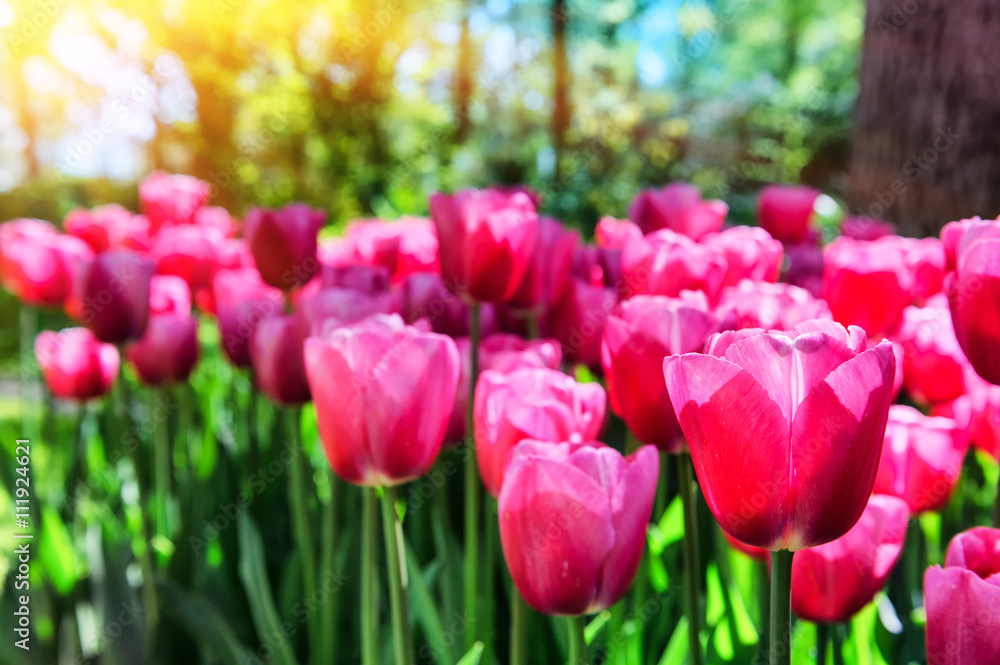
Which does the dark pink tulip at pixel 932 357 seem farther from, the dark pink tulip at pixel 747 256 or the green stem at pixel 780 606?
the green stem at pixel 780 606

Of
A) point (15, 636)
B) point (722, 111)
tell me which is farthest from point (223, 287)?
point (722, 111)

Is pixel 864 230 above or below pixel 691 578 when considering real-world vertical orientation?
above

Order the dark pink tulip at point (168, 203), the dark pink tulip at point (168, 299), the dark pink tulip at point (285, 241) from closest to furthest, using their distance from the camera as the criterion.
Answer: the dark pink tulip at point (285, 241), the dark pink tulip at point (168, 299), the dark pink tulip at point (168, 203)

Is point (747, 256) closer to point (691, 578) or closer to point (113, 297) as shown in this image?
point (691, 578)

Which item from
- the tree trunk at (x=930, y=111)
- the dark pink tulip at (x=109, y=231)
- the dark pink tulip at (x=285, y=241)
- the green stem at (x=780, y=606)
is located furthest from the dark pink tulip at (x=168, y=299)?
the tree trunk at (x=930, y=111)

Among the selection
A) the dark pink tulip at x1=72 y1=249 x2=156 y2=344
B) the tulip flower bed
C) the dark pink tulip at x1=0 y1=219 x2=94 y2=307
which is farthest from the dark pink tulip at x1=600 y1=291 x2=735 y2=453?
the dark pink tulip at x1=0 y1=219 x2=94 y2=307

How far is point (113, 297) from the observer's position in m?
1.78

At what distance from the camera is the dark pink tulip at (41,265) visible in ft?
7.76

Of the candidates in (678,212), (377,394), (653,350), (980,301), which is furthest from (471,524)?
(678,212)

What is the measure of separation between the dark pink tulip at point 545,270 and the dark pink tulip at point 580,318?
0.04m

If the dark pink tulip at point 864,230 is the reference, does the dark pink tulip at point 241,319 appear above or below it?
below

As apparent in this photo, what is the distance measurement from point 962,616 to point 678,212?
120 cm

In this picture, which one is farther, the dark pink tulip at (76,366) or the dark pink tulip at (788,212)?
the dark pink tulip at (76,366)

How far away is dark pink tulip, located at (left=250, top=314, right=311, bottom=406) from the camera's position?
145 cm
